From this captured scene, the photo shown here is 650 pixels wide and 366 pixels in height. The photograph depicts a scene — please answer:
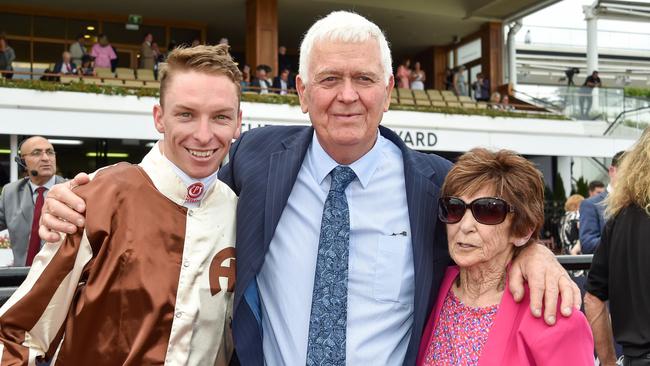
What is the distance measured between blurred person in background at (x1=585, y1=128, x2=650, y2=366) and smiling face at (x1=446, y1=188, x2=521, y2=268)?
0.84 meters

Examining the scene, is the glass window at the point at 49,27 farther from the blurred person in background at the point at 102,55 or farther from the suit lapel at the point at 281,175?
the suit lapel at the point at 281,175

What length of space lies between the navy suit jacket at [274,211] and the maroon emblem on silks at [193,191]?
0.63ft

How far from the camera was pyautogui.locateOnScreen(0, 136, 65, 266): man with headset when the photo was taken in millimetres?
5398

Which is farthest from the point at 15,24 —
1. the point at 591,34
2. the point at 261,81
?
the point at 591,34

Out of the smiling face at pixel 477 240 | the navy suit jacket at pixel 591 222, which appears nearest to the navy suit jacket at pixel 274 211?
the smiling face at pixel 477 240

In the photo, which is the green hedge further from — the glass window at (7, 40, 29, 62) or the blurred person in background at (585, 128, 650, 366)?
the blurred person in background at (585, 128, 650, 366)

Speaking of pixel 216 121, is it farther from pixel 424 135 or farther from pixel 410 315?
pixel 424 135

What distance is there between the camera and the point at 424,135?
16.7m

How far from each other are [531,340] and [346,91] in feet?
3.05

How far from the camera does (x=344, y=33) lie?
202 cm

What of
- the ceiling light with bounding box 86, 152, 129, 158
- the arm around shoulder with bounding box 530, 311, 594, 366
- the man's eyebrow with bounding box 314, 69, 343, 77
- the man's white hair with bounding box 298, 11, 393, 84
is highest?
the ceiling light with bounding box 86, 152, 129, 158

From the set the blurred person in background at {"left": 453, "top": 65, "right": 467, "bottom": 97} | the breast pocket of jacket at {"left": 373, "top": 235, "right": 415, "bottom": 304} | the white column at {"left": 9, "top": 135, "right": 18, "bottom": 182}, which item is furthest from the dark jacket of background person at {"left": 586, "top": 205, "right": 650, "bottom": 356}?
the blurred person in background at {"left": 453, "top": 65, "right": 467, "bottom": 97}

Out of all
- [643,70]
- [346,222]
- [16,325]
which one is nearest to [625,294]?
[346,222]

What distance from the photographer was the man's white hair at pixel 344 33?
2.03 metres
